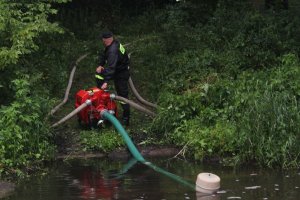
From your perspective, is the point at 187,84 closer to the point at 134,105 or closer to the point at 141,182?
the point at 134,105

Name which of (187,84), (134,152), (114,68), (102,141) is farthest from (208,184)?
(187,84)

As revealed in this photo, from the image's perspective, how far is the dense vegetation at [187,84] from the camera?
34.1ft

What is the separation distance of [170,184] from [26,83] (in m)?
3.29

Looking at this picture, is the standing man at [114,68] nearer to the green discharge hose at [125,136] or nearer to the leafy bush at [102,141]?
the green discharge hose at [125,136]

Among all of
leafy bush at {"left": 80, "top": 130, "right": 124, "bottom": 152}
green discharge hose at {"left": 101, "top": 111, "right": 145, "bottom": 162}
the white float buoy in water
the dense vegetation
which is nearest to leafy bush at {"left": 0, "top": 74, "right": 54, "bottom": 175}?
the dense vegetation

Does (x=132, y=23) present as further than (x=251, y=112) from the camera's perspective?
Yes

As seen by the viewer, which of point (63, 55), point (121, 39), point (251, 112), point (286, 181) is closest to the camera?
point (286, 181)

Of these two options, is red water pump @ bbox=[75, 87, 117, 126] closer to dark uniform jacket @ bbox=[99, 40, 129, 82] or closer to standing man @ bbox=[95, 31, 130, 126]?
standing man @ bbox=[95, 31, 130, 126]

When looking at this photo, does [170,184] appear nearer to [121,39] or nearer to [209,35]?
[209,35]

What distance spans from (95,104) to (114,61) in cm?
93

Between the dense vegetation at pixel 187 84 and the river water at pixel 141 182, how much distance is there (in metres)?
0.44

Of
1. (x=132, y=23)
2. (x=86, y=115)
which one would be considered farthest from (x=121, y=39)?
(x=86, y=115)

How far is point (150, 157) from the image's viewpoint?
1120cm

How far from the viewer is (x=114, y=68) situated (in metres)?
A: 12.1
